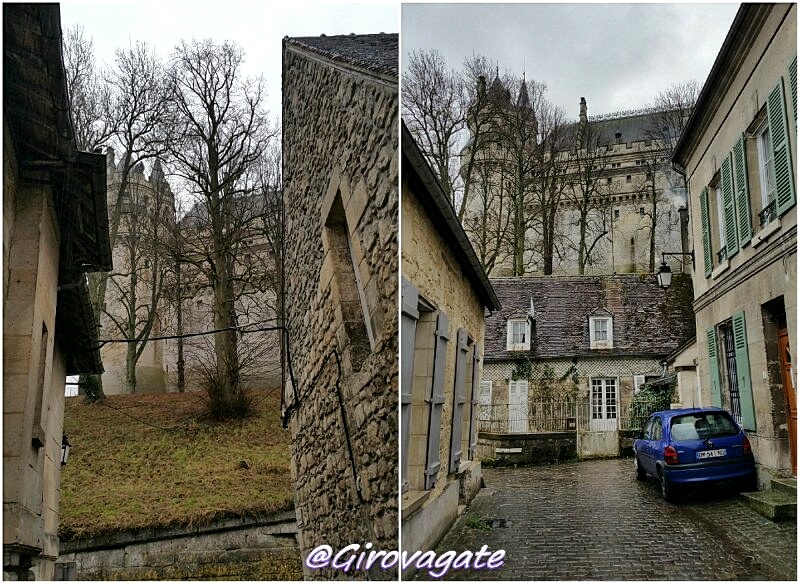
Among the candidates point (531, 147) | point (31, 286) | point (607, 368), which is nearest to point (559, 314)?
point (607, 368)

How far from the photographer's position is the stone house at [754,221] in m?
4.83

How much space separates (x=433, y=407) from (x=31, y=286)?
2673 millimetres

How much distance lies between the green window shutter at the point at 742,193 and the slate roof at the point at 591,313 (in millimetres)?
9577

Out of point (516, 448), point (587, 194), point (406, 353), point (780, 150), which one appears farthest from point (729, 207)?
point (587, 194)

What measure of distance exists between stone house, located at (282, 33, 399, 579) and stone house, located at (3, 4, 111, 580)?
1.43m

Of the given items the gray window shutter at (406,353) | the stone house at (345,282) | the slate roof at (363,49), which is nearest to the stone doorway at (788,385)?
the gray window shutter at (406,353)

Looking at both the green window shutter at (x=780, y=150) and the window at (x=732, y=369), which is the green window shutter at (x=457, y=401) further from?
the green window shutter at (x=780, y=150)

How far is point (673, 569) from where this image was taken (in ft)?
11.0

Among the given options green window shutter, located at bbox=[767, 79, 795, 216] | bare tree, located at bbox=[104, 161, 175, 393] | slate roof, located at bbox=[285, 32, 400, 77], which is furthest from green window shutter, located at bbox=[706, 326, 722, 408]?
bare tree, located at bbox=[104, 161, 175, 393]

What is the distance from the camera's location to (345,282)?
14.3ft

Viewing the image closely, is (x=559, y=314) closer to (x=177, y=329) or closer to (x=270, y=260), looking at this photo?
(x=270, y=260)

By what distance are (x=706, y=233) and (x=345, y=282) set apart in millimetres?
5155

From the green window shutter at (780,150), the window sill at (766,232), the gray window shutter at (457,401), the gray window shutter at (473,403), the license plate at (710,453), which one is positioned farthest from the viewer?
the gray window shutter at (473,403)

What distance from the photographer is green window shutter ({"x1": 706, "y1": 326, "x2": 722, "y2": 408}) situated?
24.9 ft
